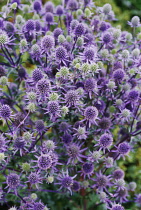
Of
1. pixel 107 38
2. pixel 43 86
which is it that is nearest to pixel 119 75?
pixel 107 38

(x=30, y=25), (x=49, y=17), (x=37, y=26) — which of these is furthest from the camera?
(x=49, y=17)

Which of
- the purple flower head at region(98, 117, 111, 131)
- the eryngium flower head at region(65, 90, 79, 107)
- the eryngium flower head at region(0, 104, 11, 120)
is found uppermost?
the eryngium flower head at region(65, 90, 79, 107)

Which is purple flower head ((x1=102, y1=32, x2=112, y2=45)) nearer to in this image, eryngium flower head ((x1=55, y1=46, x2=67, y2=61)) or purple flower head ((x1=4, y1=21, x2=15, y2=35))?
eryngium flower head ((x1=55, y1=46, x2=67, y2=61))

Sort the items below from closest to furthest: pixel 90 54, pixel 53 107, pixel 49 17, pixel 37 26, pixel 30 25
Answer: pixel 53 107, pixel 90 54, pixel 30 25, pixel 37 26, pixel 49 17

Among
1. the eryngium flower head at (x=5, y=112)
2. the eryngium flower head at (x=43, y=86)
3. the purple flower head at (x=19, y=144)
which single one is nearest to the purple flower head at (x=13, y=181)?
the purple flower head at (x=19, y=144)

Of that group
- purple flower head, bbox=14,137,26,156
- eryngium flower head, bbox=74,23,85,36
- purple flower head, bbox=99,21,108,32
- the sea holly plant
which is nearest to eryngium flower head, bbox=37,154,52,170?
the sea holly plant

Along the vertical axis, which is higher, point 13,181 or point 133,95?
point 133,95

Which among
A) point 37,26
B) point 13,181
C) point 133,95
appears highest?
point 37,26

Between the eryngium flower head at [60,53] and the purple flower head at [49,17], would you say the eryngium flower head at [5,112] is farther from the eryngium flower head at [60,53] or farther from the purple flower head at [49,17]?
the purple flower head at [49,17]

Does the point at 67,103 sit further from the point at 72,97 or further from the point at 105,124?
the point at 105,124

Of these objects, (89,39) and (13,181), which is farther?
(89,39)
